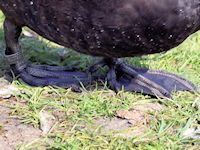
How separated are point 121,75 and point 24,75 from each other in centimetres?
47

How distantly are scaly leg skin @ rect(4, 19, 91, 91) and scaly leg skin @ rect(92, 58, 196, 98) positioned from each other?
133mm

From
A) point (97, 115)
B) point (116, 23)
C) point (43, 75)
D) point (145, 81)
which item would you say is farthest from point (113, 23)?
point (43, 75)

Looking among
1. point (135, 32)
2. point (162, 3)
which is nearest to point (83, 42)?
point (135, 32)

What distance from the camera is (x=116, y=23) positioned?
6.07 ft

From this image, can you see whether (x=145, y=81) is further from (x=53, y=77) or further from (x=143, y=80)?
(x=53, y=77)

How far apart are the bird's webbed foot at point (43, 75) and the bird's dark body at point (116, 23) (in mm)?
402

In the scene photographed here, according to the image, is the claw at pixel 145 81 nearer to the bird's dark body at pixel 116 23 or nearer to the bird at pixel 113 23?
the bird at pixel 113 23

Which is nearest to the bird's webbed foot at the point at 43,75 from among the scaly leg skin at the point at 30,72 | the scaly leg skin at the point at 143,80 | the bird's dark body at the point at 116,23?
the scaly leg skin at the point at 30,72

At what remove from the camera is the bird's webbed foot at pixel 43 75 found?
2.44 m

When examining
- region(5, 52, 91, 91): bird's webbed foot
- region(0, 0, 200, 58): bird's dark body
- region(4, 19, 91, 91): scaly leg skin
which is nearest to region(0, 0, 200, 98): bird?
region(0, 0, 200, 58): bird's dark body

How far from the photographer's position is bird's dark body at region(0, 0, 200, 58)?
1.79 m

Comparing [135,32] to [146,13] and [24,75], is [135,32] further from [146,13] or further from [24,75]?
[24,75]

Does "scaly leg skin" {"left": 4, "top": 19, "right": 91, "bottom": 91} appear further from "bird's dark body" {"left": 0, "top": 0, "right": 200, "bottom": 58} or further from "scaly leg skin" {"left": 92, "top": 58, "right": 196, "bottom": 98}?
"bird's dark body" {"left": 0, "top": 0, "right": 200, "bottom": 58}

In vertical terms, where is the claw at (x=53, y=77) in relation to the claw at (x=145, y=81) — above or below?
below
